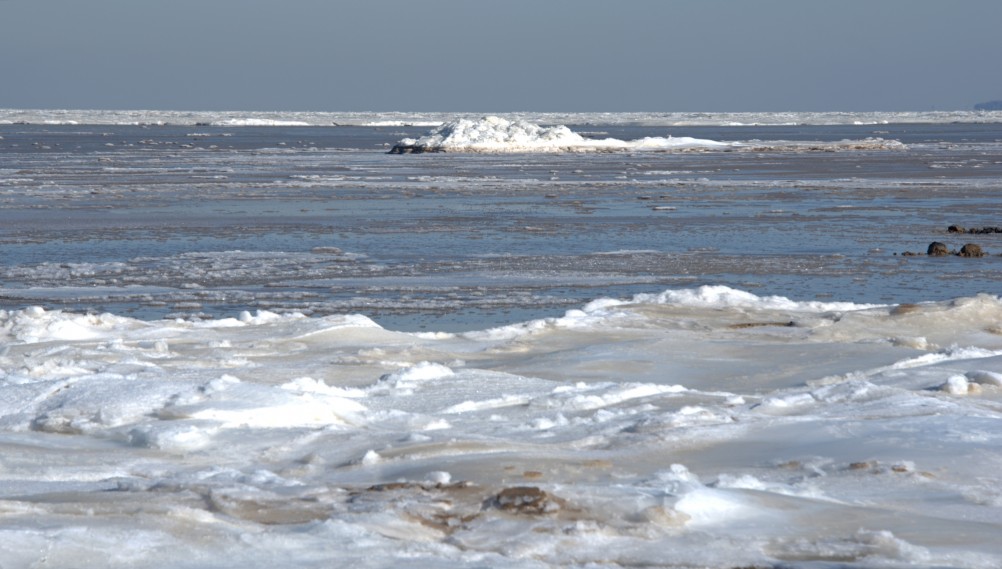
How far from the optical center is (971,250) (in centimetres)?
1569

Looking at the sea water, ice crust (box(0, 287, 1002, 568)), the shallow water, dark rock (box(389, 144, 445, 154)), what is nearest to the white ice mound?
dark rock (box(389, 144, 445, 154))

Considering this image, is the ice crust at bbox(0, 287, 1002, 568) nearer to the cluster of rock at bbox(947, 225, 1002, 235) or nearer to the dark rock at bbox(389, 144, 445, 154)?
the cluster of rock at bbox(947, 225, 1002, 235)

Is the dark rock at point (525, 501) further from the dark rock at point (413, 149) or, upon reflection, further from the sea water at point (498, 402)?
the dark rock at point (413, 149)

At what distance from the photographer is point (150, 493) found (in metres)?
4.87

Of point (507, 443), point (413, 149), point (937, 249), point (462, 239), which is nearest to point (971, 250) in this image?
point (937, 249)

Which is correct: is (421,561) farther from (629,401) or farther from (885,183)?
(885,183)

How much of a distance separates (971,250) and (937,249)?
0.38 metres

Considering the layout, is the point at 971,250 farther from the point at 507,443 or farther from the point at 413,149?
the point at 413,149

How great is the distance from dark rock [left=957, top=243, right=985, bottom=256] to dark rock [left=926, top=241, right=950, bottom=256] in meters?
0.17

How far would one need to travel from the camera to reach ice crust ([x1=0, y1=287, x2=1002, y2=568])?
4.37 m

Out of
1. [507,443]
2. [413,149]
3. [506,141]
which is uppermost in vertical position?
[507,443]

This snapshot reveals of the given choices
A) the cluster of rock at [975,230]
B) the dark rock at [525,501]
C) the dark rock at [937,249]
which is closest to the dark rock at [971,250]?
the dark rock at [937,249]

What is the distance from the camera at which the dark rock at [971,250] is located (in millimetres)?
15625

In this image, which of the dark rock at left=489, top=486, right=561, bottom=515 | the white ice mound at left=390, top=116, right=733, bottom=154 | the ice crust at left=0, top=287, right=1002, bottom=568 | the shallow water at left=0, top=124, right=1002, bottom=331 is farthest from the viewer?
the white ice mound at left=390, top=116, right=733, bottom=154
